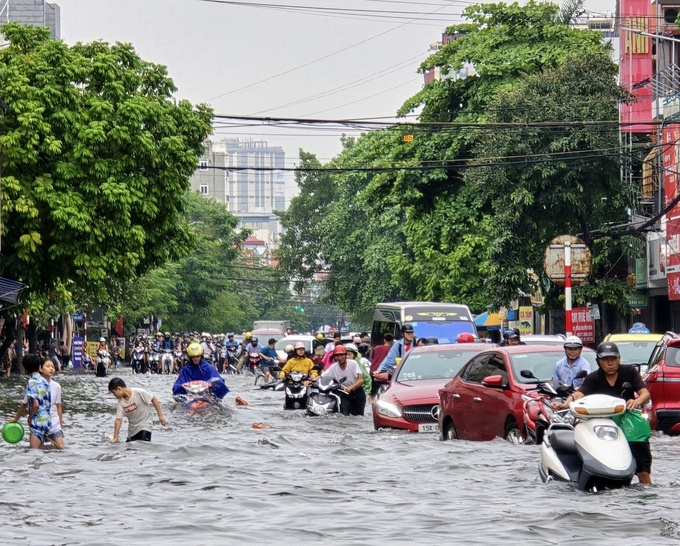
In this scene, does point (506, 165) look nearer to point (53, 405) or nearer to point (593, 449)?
point (53, 405)

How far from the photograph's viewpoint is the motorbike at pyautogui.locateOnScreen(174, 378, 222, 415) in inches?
875

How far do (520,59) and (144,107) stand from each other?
17.3m

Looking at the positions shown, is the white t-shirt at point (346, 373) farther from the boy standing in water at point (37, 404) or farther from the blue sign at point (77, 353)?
the blue sign at point (77, 353)

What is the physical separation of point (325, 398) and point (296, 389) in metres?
4.73

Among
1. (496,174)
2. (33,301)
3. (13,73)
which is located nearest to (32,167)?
(13,73)

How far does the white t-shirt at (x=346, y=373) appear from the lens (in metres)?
23.3

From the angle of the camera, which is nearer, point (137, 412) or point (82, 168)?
point (137, 412)

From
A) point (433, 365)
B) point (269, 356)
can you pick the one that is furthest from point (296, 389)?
point (269, 356)

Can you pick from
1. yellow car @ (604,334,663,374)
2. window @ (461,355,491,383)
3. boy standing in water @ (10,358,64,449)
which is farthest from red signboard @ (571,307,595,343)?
boy standing in water @ (10,358,64,449)

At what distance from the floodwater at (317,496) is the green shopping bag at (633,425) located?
1.52 ft

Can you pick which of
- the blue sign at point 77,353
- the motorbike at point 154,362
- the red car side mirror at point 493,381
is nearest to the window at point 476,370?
the red car side mirror at point 493,381

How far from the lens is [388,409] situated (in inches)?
786

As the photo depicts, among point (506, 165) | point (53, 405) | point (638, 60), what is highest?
point (638, 60)

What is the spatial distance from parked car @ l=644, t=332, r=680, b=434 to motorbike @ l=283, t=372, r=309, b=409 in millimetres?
9741
